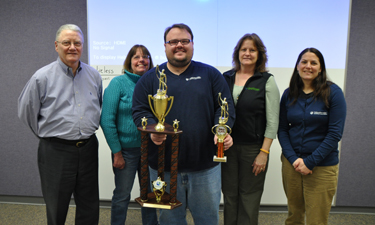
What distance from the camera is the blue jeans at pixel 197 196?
5.14ft

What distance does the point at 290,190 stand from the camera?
1920mm

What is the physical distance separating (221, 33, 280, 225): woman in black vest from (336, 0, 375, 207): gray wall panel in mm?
1452

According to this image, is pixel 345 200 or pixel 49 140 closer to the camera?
pixel 49 140

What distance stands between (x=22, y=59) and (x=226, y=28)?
239 cm

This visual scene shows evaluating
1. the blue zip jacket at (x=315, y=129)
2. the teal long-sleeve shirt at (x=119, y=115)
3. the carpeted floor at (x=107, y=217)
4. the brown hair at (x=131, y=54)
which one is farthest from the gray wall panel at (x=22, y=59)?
the blue zip jacket at (x=315, y=129)

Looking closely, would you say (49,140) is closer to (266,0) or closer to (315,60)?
(315,60)

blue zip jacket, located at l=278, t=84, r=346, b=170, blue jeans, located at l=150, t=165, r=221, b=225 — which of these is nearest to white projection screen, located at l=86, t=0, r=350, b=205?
blue zip jacket, located at l=278, t=84, r=346, b=170

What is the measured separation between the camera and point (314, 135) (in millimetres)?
1811

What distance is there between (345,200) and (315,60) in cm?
197

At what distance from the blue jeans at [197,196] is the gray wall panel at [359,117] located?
1988mm

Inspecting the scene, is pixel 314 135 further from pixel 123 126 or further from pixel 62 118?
pixel 62 118

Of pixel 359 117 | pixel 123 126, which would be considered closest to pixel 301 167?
pixel 123 126

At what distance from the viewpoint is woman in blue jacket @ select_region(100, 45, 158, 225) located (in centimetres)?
198

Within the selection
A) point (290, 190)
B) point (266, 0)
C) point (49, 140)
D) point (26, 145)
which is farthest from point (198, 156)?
point (26, 145)
